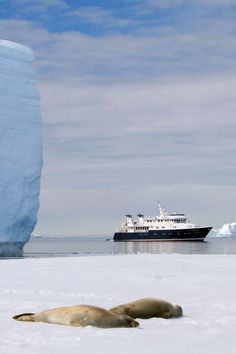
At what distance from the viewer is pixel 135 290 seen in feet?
41.2

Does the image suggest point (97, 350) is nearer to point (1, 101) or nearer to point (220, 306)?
point (220, 306)

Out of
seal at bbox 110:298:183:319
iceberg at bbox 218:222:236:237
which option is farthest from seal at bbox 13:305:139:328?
iceberg at bbox 218:222:236:237

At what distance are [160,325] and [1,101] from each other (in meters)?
28.7

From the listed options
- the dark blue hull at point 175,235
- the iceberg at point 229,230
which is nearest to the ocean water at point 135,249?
the dark blue hull at point 175,235

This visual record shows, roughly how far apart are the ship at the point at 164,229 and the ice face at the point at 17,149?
6654cm

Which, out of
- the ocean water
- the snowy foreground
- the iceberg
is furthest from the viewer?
the iceberg

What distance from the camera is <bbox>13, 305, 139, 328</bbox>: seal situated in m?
7.69

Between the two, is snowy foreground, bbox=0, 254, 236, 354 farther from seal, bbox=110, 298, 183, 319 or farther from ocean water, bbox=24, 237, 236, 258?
ocean water, bbox=24, 237, 236, 258

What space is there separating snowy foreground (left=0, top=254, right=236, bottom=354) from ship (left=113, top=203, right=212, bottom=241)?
84242mm

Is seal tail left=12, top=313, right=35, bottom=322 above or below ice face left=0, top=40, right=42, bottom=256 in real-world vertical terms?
below

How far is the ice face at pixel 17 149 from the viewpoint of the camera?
35062mm

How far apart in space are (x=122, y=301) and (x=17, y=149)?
2591 cm

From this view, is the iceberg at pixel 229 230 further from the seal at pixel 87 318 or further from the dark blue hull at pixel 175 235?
the seal at pixel 87 318

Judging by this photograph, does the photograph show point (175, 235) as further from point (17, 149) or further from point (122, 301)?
point (122, 301)
